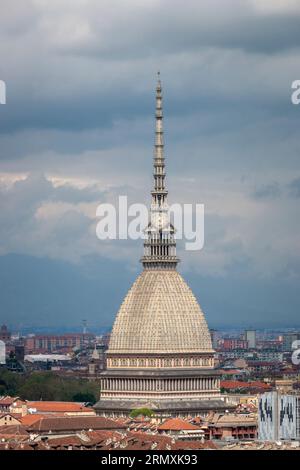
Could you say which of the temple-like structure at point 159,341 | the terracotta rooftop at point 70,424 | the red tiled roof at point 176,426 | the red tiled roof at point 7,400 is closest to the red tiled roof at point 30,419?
the terracotta rooftop at point 70,424

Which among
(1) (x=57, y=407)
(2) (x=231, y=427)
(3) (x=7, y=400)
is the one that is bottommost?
(2) (x=231, y=427)

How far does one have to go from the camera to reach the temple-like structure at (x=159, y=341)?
14525cm

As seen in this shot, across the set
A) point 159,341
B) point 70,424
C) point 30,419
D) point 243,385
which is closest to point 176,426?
point 70,424

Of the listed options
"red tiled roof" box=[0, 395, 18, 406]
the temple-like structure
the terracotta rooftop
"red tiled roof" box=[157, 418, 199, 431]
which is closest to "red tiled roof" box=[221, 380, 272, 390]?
"red tiled roof" box=[0, 395, 18, 406]

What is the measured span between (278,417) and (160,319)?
1705cm

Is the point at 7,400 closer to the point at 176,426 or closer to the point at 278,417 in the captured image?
the point at 278,417

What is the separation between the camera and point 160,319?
145 metres

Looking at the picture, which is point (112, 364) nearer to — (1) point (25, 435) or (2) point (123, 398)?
(2) point (123, 398)

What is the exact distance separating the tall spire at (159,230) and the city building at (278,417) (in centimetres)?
1167

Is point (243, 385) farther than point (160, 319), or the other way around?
point (243, 385)

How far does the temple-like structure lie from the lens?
145 meters

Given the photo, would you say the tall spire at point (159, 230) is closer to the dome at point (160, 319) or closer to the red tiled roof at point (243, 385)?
the dome at point (160, 319)
